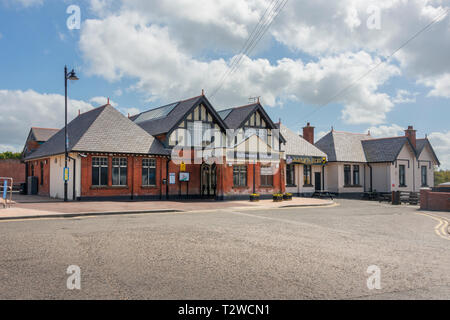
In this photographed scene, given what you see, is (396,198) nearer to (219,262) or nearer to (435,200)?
(435,200)

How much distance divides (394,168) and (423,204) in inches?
638

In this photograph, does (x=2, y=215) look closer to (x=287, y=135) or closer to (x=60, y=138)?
(x=60, y=138)

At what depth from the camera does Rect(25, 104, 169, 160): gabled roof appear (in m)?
26.3

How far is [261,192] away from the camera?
3084 cm

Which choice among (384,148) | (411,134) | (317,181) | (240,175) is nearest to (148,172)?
(240,175)

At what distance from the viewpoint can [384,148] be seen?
135 feet

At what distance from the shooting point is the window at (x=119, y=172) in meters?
27.0

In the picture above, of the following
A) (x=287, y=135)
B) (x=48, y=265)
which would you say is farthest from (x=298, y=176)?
(x=48, y=265)

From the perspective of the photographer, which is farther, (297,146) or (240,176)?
(297,146)

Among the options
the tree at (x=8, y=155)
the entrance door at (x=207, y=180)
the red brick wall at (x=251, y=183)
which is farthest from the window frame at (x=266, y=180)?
the tree at (x=8, y=155)

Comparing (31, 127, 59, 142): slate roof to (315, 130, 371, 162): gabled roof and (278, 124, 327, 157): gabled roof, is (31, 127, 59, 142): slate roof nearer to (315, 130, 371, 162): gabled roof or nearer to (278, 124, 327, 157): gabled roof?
(278, 124, 327, 157): gabled roof

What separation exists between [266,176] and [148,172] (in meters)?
9.43

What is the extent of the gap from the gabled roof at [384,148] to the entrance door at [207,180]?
63.0 ft

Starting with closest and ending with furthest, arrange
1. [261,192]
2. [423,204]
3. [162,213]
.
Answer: [162,213]
[423,204]
[261,192]
